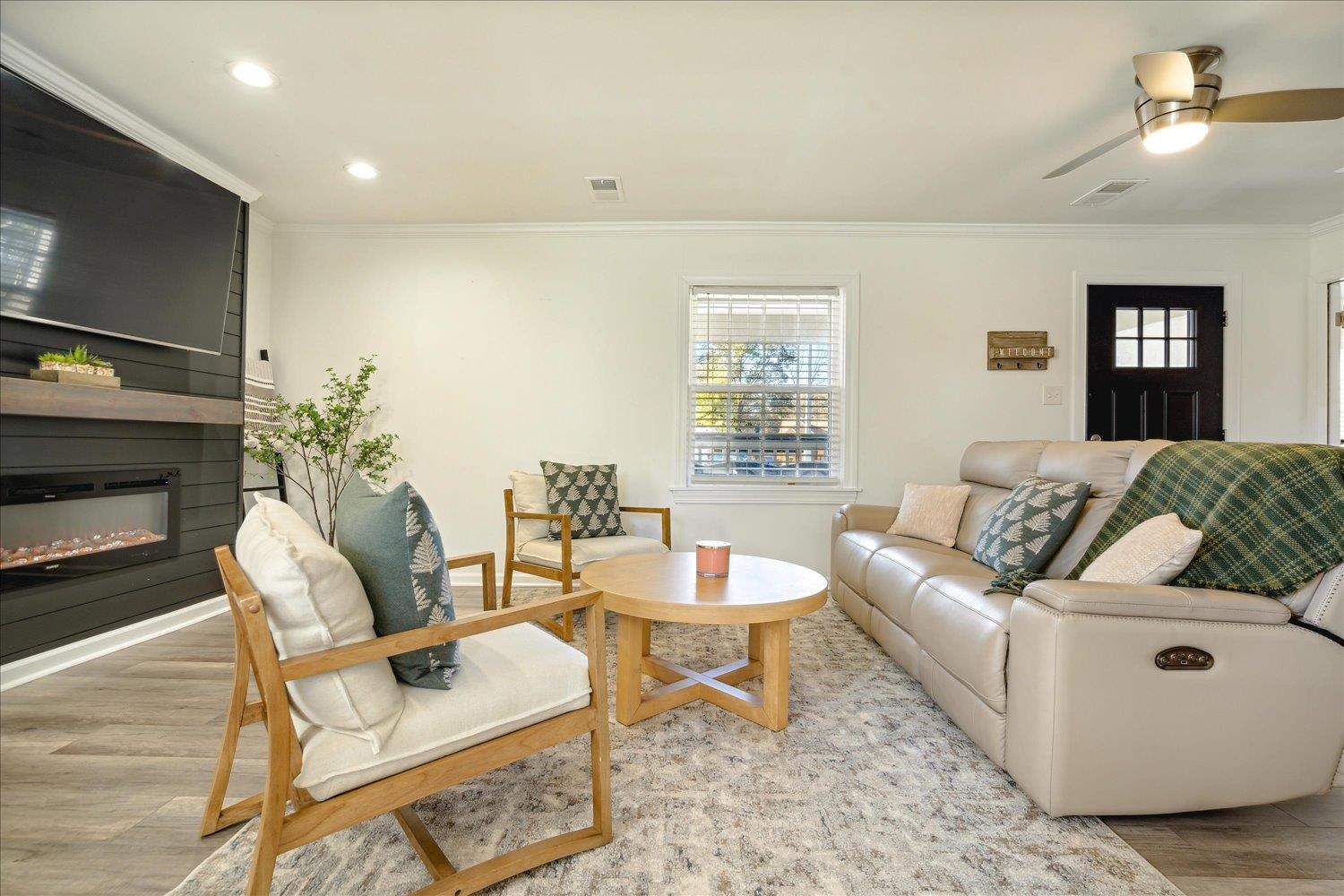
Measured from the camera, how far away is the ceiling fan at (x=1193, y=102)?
190 centimetres

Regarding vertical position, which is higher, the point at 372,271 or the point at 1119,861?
the point at 372,271

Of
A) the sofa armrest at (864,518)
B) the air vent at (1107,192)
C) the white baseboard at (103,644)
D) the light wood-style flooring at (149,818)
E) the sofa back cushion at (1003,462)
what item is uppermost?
the air vent at (1107,192)

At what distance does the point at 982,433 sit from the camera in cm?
383

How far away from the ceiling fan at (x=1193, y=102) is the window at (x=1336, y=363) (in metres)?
2.48

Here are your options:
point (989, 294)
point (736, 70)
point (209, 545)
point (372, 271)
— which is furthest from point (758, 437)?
point (209, 545)

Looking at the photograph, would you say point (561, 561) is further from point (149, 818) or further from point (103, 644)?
point (103, 644)

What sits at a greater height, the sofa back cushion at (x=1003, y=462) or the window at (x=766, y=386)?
the window at (x=766, y=386)

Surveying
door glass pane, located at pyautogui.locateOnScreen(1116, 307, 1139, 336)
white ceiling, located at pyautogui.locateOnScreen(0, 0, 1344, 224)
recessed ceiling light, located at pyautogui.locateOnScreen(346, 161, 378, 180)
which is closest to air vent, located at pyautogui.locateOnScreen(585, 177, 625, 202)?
white ceiling, located at pyautogui.locateOnScreen(0, 0, 1344, 224)

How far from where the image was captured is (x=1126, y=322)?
3.82 meters

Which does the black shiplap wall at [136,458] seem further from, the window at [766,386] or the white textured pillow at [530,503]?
the window at [766,386]

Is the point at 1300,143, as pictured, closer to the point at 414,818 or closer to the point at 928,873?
the point at 928,873

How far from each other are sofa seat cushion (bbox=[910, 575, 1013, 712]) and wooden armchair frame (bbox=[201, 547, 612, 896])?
3.60 ft

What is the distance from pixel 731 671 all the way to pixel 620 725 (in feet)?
1.62

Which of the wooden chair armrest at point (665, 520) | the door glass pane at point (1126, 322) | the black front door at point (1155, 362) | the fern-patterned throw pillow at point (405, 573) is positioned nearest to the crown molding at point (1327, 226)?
the black front door at point (1155, 362)
